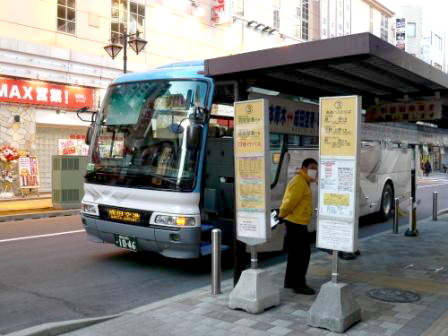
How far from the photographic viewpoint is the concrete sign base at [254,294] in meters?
5.27

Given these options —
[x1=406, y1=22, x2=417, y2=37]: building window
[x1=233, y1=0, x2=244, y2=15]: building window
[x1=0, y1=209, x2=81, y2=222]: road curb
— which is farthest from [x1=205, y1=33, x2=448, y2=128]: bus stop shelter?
[x1=406, y1=22, x2=417, y2=37]: building window

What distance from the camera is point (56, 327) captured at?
4727 mm

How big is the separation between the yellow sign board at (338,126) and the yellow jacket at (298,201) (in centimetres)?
112

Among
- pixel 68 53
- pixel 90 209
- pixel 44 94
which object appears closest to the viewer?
pixel 90 209

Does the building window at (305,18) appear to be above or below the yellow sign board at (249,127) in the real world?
above

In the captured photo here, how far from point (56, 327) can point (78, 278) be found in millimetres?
2405

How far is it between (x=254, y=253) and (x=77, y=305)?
2218mm

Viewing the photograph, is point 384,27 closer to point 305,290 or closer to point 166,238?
point 166,238

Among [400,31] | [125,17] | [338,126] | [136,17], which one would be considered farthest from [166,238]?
[400,31]

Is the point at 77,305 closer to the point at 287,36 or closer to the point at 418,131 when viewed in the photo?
the point at 418,131

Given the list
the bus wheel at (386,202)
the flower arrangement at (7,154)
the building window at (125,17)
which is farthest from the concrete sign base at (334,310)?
the building window at (125,17)

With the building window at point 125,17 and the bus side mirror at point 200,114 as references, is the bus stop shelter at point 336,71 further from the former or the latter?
the building window at point 125,17

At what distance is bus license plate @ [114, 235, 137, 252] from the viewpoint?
23.8ft

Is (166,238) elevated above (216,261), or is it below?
above
